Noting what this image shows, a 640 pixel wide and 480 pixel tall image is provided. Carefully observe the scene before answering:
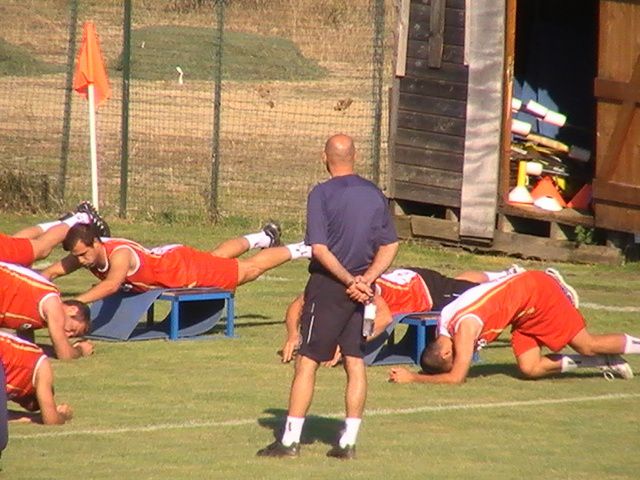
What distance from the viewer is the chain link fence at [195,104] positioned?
71.3ft

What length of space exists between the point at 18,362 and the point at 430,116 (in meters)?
11.0

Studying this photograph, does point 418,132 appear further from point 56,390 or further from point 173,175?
point 56,390

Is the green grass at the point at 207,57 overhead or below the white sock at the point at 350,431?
overhead

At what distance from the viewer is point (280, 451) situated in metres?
9.30

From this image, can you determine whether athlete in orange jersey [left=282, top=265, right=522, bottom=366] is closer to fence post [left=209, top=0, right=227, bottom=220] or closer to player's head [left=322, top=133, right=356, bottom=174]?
player's head [left=322, top=133, right=356, bottom=174]

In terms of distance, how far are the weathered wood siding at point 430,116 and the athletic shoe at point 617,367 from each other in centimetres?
752

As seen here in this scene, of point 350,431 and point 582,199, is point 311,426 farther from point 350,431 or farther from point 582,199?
point 582,199

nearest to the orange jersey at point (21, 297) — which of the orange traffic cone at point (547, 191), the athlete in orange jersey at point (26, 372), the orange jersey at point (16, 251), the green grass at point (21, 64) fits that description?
the orange jersey at point (16, 251)

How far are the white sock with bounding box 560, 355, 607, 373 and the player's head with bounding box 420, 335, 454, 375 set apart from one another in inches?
38.0

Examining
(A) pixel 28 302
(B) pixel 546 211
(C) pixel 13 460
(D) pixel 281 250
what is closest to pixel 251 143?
(B) pixel 546 211

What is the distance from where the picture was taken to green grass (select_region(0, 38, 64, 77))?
1308 inches

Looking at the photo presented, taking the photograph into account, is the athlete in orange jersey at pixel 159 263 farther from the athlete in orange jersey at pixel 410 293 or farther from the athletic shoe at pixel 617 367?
the athletic shoe at pixel 617 367

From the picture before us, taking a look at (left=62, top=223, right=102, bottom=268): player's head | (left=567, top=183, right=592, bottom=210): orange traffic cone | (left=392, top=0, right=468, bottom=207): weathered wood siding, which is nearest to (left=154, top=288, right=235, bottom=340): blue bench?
(left=62, top=223, right=102, bottom=268): player's head

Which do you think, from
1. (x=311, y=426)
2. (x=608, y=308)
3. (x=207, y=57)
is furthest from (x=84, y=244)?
(x=207, y=57)
